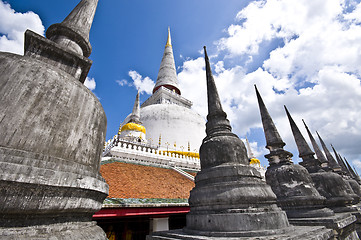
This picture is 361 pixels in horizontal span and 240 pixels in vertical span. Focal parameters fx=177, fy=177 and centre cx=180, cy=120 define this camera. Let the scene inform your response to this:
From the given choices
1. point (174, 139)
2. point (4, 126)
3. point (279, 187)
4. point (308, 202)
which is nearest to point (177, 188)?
point (279, 187)

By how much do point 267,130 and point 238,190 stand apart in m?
3.17

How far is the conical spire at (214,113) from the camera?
3802 mm

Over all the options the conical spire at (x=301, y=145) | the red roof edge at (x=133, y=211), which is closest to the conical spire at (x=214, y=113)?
the red roof edge at (x=133, y=211)

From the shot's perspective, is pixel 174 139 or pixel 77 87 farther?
pixel 174 139

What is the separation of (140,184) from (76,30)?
4517 millimetres

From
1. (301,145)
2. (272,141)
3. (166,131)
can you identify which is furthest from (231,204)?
(166,131)

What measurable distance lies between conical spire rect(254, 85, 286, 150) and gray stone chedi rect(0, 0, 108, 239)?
4714 millimetres

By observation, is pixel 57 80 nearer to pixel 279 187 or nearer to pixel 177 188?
pixel 279 187

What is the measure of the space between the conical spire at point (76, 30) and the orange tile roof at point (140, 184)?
3236 millimetres

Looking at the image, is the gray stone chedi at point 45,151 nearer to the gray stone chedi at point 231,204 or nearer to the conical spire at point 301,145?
the gray stone chedi at point 231,204

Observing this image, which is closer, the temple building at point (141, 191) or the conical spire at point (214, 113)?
the conical spire at point (214, 113)

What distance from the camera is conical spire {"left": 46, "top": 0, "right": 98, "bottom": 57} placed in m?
2.37

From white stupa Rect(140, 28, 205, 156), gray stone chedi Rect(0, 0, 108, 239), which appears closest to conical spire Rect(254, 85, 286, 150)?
gray stone chedi Rect(0, 0, 108, 239)

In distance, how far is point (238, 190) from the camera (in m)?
2.78
